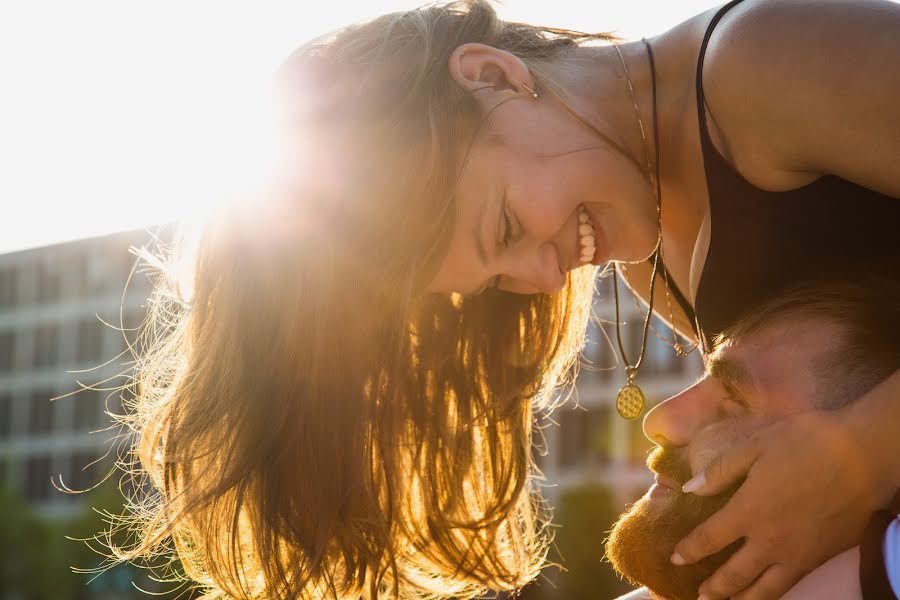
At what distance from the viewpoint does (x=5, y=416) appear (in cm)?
5678

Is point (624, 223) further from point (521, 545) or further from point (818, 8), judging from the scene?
point (521, 545)

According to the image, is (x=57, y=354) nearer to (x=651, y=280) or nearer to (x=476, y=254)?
(x=651, y=280)

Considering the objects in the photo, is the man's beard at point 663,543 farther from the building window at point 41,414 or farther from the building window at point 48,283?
the building window at point 48,283

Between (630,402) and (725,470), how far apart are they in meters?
1.20

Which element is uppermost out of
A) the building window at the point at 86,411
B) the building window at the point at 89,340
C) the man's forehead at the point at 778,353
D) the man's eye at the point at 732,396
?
the man's forehead at the point at 778,353

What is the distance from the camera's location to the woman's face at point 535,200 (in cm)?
332

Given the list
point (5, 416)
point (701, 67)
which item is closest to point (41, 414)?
point (5, 416)

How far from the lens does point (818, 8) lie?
301 cm

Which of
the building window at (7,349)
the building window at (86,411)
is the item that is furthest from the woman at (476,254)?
the building window at (7,349)

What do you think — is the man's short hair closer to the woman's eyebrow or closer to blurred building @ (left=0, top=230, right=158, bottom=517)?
the woman's eyebrow

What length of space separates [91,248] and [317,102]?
5428 cm

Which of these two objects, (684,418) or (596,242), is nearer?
(684,418)

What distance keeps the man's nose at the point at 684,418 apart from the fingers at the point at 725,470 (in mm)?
195

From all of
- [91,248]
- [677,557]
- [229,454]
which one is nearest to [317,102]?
[229,454]
